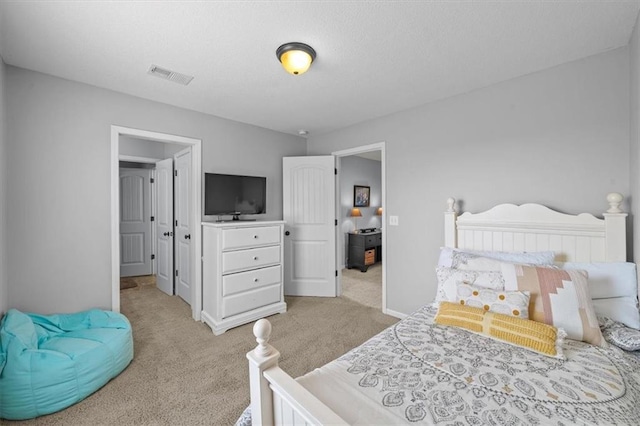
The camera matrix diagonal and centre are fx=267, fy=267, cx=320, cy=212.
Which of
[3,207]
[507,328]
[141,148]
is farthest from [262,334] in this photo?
[141,148]

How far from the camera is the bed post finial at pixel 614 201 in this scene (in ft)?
5.72

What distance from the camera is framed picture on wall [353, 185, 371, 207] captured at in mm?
5840

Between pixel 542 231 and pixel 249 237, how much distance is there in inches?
106

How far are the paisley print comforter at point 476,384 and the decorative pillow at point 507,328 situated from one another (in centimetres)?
4

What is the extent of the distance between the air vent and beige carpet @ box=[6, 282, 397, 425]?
238cm

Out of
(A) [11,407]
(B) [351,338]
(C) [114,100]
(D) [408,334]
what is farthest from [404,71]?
(A) [11,407]

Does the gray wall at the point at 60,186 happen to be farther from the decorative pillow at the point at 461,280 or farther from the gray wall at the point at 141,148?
the decorative pillow at the point at 461,280

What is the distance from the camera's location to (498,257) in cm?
202

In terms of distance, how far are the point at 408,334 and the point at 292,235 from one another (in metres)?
2.58

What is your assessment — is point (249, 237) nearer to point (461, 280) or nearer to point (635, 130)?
point (461, 280)

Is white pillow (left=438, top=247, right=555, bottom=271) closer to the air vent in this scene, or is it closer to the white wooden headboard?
the white wooden headboard

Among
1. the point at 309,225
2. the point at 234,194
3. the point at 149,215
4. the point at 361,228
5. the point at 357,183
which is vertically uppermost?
the point at 357,183

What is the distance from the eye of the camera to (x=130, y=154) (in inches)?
163

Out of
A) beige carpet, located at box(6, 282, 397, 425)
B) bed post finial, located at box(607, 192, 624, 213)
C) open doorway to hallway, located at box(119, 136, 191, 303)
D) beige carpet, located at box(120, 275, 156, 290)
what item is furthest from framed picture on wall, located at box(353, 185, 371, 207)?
bed post finial, located at box(607, 192, 624, 213)
